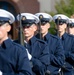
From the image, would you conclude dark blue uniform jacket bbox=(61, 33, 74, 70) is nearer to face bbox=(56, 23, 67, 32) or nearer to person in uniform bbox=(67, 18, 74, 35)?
face bbox=(56, 23, 67, 32)

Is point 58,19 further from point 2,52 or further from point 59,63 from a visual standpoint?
point 2,52

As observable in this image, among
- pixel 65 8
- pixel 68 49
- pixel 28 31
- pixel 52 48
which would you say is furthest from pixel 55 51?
pixel 65 8

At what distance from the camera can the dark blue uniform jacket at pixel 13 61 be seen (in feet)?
15.9

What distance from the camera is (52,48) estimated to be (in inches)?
278

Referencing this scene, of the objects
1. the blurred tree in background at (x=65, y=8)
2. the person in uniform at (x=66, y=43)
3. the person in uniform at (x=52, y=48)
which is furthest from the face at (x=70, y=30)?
the blurred tree in background at (x=65, y=8)

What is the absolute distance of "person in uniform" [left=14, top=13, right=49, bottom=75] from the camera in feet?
19.5

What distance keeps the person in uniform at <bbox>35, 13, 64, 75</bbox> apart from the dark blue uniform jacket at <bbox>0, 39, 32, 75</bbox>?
1.89m

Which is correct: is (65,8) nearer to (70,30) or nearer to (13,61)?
(70,30)

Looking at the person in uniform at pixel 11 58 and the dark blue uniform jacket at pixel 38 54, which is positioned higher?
the person in uniform at pixel 11 58

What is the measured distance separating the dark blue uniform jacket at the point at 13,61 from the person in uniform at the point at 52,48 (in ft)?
6.20

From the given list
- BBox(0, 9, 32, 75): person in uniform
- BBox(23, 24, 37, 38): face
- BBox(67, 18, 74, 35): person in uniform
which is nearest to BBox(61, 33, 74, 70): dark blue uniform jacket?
BBox(67, 18, 74, 35): person in uniform

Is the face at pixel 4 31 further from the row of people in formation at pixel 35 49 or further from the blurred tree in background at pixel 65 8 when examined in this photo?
the blurred tree in background at pixel 65 8

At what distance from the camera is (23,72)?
484 centimetres

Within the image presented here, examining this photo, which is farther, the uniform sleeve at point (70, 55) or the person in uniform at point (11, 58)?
the uniform sleeve at point (70, 55)
